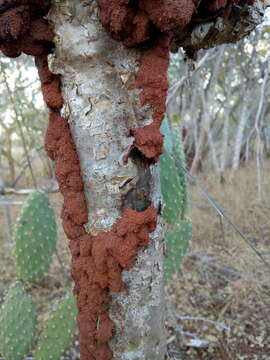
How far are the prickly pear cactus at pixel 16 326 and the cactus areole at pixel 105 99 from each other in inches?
22.9

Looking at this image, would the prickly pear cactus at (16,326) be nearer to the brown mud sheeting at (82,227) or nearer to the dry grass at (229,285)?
the brown mud sheeting at (82,227)

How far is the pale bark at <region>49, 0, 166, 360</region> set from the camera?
2.03ft

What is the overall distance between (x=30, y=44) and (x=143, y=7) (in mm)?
221

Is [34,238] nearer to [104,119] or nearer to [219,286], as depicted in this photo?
[104,119]

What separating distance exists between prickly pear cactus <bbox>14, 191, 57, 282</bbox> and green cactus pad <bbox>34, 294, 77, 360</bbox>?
0.56ft

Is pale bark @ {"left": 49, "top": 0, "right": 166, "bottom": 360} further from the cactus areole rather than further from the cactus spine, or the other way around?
the cactus spine

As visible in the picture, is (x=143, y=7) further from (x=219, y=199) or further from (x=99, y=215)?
(x=219, y=199)

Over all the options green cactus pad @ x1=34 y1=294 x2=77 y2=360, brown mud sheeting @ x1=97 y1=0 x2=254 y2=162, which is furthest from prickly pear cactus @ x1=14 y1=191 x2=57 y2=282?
brown mud sheeting @ x1=97 y1=0 x2=254 y2=162

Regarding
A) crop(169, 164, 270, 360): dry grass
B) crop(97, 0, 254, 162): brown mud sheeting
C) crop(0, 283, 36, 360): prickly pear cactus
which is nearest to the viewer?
crop(97, 0, 254, 162): brown mud sheeting

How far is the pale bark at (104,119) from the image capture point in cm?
62

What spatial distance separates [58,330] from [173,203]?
0.66 metres

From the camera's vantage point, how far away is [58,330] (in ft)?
4.24

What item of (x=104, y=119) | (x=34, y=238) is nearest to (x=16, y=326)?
(x=34, y=238)

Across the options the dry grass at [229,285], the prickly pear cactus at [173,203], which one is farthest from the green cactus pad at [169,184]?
the dry grass at [229,285]
